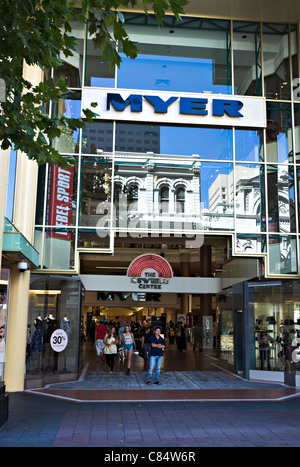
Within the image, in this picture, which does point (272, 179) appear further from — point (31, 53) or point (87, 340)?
point (87, 340)

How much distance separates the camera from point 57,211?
13516mm

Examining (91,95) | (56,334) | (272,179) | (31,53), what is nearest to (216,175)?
(272,179)

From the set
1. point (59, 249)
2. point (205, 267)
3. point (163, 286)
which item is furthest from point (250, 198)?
point (205, 267)

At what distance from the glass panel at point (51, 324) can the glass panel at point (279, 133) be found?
714 cm

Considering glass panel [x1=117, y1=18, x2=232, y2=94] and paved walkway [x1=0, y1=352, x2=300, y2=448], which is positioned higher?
glass panel [x1=117, y1=18, x2=232, y2=94]

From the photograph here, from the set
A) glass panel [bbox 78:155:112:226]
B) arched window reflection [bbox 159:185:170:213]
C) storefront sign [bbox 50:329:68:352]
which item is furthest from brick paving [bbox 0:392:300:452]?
arched window reflection [bbox 159:185:170:213]

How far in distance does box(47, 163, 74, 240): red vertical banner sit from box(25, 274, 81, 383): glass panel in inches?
60.3

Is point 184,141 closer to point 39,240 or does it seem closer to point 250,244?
point 250,244

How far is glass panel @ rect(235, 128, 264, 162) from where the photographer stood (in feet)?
47.4

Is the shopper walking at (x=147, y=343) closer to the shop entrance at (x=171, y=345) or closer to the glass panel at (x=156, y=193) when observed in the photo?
the shop entrance at (x=171, y=345)

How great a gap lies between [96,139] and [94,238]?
3.03 m

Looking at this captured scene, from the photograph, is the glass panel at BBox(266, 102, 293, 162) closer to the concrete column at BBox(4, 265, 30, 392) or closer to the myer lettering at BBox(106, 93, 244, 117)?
the myer lettering at BBox(106, 93, 244, 117)

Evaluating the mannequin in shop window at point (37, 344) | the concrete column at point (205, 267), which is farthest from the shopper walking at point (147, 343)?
the concrete column at point (205, 267)

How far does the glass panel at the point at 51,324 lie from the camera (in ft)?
41.6
